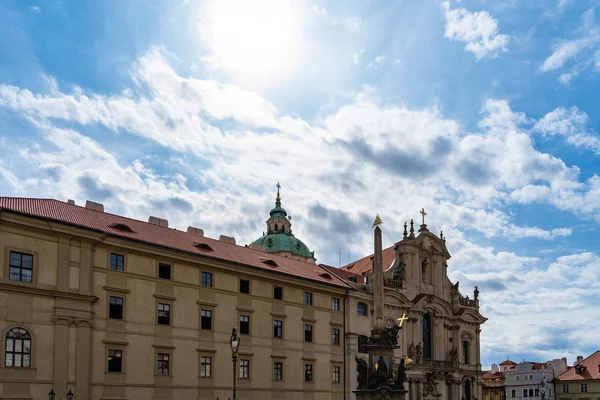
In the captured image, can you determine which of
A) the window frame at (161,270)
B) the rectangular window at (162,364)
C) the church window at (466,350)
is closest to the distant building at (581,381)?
the church window at (466,350)

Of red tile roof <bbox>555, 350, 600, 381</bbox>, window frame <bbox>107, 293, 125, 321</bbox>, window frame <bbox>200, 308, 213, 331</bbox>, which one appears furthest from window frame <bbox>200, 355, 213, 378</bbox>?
red tile roof <bbox>555, 350, 600, 381</bbox>

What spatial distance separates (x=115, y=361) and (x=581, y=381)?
75216mm

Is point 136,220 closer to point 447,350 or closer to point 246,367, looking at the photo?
point 246,367

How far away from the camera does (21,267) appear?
41.1m

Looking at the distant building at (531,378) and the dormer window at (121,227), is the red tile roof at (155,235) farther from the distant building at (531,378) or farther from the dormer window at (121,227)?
the distant building at (531,378)

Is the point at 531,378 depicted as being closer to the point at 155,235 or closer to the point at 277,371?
the point at 277,371

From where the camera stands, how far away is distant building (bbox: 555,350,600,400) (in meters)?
95.6

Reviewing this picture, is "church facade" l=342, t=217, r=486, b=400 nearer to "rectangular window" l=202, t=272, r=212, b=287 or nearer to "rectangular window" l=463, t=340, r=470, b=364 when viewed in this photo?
"rectangular window" l=463, t=340, r=470, b=364

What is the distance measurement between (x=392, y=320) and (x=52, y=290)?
3634 centimetres

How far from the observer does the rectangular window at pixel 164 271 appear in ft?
159

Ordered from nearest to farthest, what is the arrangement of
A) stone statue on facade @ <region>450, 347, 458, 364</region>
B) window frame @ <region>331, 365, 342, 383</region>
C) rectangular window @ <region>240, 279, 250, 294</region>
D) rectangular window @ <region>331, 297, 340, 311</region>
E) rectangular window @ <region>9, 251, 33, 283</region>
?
1. rectangular window @ <region>9, 251, 33, 283</region>
2. rectangular window @ <region>240, 279, 250, 294</region>
3. window frame @ <region>331, 365, 342, 383</region>
4. rectangular window @ <region>331, 297, 340, 311</region>
5. stone statue on facade @ <region>450, 347, 458, 364</region>

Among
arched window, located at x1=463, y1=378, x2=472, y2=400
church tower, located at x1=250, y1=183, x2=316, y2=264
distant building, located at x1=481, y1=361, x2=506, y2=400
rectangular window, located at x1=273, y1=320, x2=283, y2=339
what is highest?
church tower, located at x1=250, y1=183, x2=316, y2=264

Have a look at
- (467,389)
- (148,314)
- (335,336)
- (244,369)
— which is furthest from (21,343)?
(467,389)

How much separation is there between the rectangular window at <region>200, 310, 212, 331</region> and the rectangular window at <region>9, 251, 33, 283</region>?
13227 mm
